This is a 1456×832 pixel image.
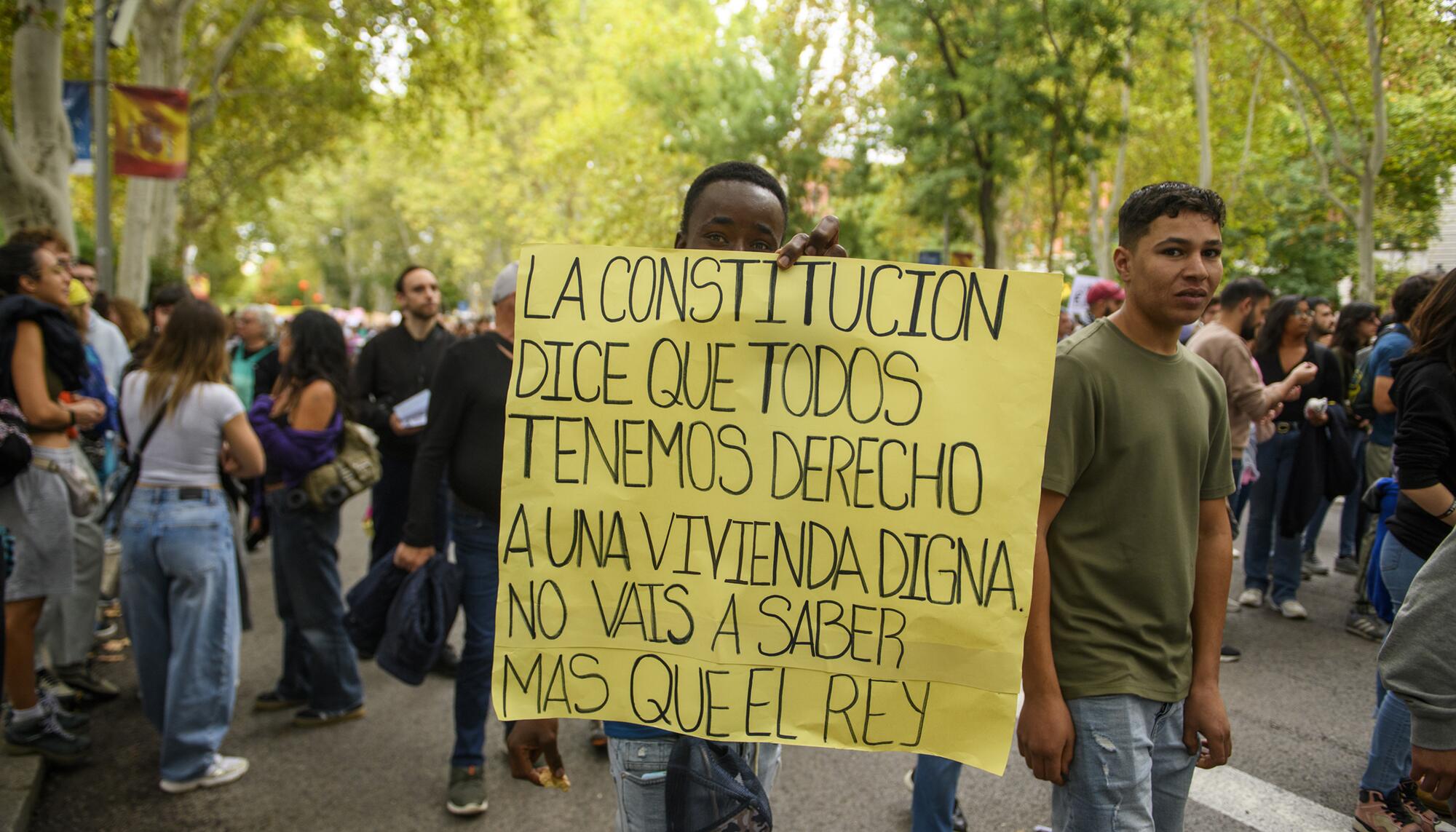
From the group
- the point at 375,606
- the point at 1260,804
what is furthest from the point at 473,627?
the point at 1260,804

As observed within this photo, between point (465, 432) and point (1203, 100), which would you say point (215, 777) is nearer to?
point (465, 432)

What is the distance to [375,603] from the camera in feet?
11.9

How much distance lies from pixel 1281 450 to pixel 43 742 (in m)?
6.47

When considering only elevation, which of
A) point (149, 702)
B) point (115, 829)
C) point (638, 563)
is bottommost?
point (115, 829)

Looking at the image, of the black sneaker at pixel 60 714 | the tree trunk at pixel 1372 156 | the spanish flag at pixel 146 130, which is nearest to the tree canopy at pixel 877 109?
the tree trunk at pixel 1372 156

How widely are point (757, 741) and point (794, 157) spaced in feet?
54.4

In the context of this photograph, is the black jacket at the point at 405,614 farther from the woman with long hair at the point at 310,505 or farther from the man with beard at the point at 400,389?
the man with beard at the point at 400,389

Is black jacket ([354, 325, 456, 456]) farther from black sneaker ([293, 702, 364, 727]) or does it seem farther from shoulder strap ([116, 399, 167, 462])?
shoulder strap ([116, 399, 167, 462])

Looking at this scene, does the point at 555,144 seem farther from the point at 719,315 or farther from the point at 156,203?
the point at 719,315

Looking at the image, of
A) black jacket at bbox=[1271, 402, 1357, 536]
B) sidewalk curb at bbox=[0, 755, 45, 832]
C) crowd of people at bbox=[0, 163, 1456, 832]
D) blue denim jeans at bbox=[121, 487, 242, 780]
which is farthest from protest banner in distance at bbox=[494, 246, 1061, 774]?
black jacket at bbox=[1271, 402, 1357, 536]

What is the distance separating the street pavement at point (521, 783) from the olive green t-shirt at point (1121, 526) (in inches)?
66.3

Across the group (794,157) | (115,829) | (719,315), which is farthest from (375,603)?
(794,157)

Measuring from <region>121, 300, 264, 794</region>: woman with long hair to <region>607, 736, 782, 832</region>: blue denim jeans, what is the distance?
8.02ft

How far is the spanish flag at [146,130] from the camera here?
10914 mm
